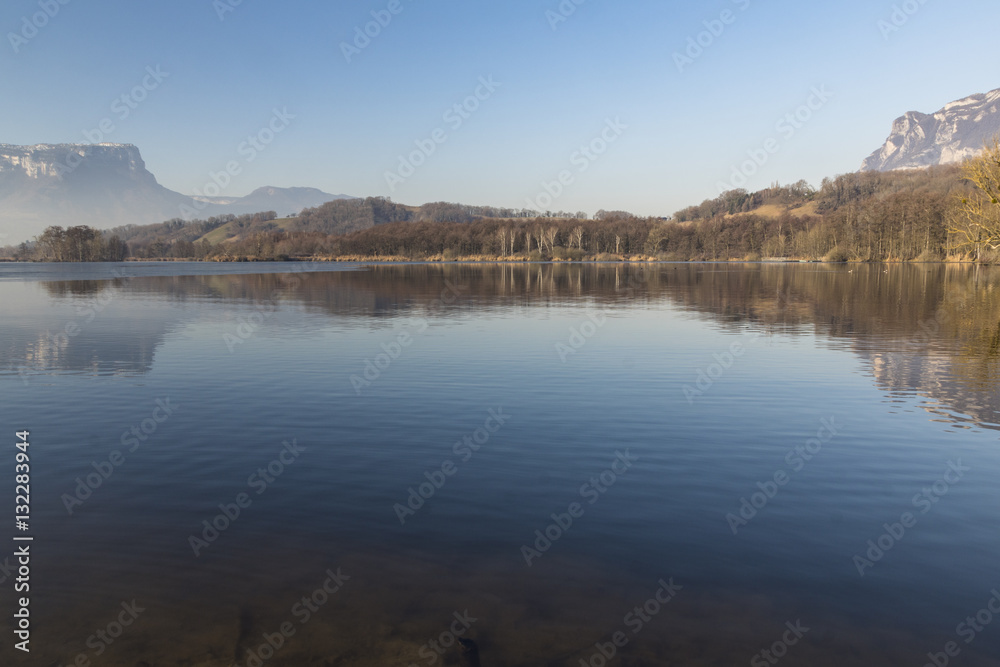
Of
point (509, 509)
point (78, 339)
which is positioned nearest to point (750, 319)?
point (509, 509)

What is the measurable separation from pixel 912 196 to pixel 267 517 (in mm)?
173251

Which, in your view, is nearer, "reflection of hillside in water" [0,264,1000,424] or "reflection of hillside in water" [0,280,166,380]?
"reflection of hillside in water" [0,264,1000,424]

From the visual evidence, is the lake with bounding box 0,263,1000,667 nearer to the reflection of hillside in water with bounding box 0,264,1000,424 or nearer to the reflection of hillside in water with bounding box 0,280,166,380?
the reflection of hillside in water with bounding box 0,264,1000,424

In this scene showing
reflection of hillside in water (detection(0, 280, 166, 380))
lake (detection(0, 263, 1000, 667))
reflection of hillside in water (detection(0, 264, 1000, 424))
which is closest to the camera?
lake (detection(0, 263, 1000, 667))

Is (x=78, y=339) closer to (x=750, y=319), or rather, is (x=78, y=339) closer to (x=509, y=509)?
(x=509, y=509)

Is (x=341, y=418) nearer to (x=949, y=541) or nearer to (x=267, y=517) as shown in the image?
(x=267, y=517)

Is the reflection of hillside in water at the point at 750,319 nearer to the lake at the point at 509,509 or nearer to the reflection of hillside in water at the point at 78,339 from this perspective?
the reflection of hillside in water at the point at 78,339

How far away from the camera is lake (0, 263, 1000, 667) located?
6.25 m

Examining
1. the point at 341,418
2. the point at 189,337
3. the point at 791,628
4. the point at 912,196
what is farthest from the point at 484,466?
the point at 912,196

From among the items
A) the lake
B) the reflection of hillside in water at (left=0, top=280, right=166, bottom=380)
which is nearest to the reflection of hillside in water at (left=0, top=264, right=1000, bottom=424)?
the reflection of hillside in water at (left=0, top=280, right=166, bottom=380)

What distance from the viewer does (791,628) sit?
6.37m

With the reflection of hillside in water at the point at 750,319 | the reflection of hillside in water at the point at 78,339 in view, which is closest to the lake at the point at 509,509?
the reflection of hillside in water at the point at 750,319

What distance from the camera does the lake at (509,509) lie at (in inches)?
246

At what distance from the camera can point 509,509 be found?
9297mm
